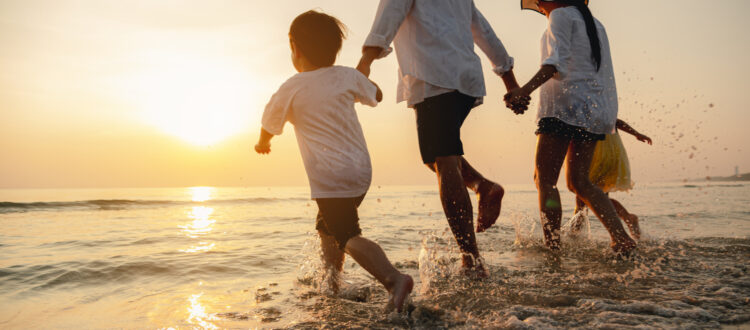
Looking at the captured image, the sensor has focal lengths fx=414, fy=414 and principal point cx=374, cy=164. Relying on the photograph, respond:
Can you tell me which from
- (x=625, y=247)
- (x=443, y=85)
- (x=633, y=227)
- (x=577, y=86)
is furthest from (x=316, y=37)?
(x=633, y=227)

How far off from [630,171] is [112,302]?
4.33 metres

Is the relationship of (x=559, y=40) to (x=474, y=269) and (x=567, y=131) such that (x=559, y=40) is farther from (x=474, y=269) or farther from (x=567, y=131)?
(x=474, y=269)

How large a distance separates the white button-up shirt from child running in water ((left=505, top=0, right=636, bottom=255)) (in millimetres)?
756

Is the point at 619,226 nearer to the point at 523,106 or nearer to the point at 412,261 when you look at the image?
the point at 523,106

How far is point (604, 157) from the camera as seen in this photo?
386 cm

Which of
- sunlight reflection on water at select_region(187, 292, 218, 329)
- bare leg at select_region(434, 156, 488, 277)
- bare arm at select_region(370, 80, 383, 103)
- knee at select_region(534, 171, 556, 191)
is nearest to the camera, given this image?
sunlight reflection on water at select_region(187, 292, 218, 329)

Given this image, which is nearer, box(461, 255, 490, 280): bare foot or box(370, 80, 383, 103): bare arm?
box(370, 80, 383, 103): bare arm

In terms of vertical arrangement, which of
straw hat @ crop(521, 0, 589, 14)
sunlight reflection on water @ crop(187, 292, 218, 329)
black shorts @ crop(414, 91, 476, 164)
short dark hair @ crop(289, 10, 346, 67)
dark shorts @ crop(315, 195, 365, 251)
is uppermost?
straw hat @ crop(521, 0, 589, 14)

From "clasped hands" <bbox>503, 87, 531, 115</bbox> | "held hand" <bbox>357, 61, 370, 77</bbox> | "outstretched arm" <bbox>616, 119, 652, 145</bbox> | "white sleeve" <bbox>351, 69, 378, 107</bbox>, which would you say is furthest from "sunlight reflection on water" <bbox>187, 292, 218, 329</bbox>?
"outstretched arm" <bbox>616, 119, 652, 145</bbox>

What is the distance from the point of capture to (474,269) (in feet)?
8.28

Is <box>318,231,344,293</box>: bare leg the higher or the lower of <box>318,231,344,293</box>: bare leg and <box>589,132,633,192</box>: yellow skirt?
the lower

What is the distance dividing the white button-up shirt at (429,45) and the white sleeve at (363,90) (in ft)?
1.05

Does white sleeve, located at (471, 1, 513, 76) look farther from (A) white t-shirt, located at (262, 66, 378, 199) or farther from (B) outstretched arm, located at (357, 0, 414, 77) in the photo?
(A) white t-shirt, located at (262, 66, 378, 199)

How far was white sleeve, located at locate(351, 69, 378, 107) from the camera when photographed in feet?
7.21
